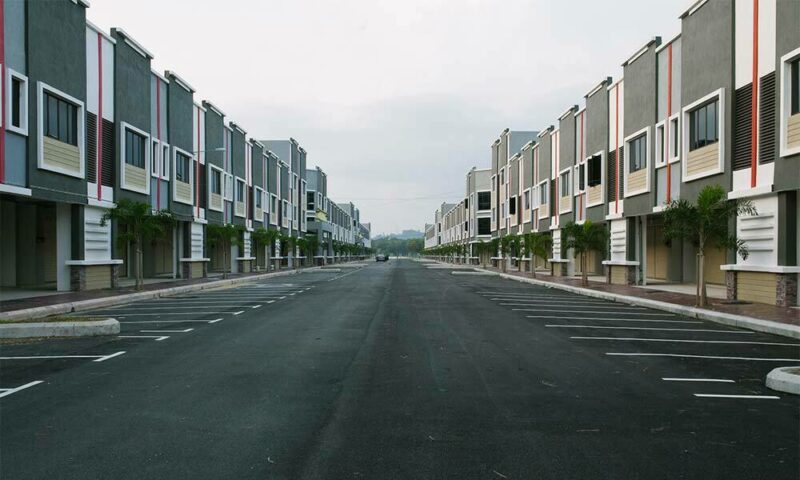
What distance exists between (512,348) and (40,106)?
1826 cm

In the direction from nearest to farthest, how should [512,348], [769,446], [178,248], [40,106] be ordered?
[769,446]
[512,348]
[40,106]
[178,248]

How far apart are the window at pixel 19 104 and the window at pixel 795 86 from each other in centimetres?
2356

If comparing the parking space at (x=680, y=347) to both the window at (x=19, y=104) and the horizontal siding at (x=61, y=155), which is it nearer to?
the horizontal siding at (x=61, y=155)

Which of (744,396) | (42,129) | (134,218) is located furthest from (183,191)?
(744,396)

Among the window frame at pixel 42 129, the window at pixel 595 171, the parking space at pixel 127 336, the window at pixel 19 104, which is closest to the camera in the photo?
the parking space at pixel 127 336

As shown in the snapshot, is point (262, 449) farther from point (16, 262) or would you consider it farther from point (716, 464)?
point (16, 262)

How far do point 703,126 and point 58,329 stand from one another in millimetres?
20845

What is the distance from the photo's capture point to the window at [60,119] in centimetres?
1956

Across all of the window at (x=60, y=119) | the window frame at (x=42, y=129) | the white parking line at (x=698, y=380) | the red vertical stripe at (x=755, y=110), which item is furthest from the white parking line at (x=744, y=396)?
the window at (x=60, y=119)

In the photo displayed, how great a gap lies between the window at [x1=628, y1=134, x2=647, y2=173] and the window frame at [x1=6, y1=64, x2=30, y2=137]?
2442 cm

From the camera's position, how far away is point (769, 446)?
483cm

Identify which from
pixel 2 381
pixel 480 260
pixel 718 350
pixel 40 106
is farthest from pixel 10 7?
pixel 480 260

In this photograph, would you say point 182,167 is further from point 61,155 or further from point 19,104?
point 19,104

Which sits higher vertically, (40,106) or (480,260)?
(40,106)
